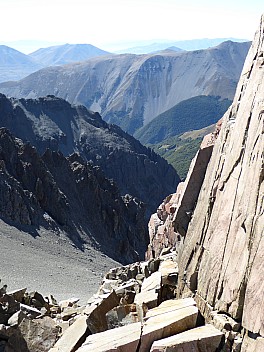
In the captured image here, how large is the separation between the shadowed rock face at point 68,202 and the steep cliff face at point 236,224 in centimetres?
6827

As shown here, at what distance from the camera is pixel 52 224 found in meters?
96.3

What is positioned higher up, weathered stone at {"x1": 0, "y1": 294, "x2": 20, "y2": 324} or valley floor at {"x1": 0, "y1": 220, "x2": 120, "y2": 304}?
weathered stone at {"x1": 0, "y1": 294, "x2": 20, "y2": 324}

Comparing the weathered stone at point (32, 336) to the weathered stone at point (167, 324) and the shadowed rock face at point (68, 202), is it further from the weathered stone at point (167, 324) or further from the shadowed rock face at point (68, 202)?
the shadowed rock face at point (68, 202)

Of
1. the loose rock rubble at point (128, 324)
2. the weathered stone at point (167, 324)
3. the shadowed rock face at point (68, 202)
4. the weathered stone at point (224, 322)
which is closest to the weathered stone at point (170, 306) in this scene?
the loose rock rubble at point (128, 324)

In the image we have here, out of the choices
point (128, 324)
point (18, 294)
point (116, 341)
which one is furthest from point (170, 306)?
point (18, 294)

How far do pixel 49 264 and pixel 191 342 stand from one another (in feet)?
191

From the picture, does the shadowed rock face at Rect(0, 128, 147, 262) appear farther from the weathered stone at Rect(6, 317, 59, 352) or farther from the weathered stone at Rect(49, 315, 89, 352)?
the weathered stone at Rect(49, 315, 89, 352)

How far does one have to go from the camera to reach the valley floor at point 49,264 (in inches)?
2452

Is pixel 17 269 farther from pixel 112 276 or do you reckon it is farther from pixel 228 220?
pixel 228 220

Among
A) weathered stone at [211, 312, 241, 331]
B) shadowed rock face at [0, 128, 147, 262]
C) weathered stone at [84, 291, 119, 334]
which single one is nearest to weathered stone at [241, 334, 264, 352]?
weathered stone at [211, 312, 241, 331]

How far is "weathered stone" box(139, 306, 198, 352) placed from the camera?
19828 millimetres

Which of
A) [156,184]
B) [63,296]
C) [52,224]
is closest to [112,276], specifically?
[63,296]

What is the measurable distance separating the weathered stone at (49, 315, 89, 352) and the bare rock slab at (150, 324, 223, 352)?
5202 mm

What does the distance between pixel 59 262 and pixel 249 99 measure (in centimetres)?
5865
